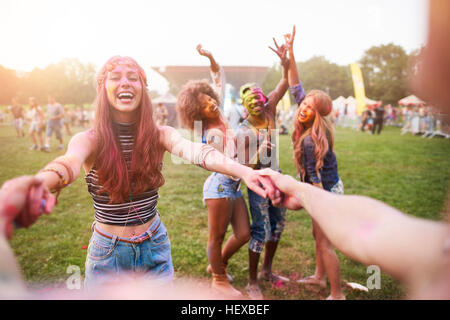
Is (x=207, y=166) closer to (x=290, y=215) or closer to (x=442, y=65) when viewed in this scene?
(x=442, y=65)

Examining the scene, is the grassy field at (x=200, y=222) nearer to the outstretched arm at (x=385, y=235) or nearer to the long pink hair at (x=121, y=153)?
the long pink hair at (x=121, y=153)

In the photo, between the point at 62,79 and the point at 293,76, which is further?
the point at 62,79

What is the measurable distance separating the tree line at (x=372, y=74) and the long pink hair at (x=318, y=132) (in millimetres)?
16374

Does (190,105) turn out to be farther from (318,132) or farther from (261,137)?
(318,132)

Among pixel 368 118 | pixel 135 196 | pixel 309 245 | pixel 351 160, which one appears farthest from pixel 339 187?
pixel 368 118

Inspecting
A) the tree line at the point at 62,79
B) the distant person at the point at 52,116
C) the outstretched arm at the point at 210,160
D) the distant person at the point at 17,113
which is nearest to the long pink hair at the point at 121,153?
the outstretched arm at the point at 210,160

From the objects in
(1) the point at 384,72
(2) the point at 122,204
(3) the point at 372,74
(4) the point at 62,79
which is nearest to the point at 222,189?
(2) the point at 122,204

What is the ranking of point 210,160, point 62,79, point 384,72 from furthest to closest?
point 384,72, point 62,79, point 210,160

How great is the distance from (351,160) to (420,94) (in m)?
11.0

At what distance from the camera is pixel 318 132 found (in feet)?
10.3

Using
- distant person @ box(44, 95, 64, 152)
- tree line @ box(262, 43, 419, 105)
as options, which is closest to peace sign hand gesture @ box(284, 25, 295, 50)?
distant person @ box(44, 95, 64, 152)

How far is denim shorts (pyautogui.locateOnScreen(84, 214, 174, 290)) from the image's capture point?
1854 millimetres

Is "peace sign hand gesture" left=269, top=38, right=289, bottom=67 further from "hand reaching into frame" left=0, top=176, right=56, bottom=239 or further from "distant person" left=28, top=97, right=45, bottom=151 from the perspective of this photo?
"distant person" left=28, top=97, right=45, bottom=151

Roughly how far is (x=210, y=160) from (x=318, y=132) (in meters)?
1.75
